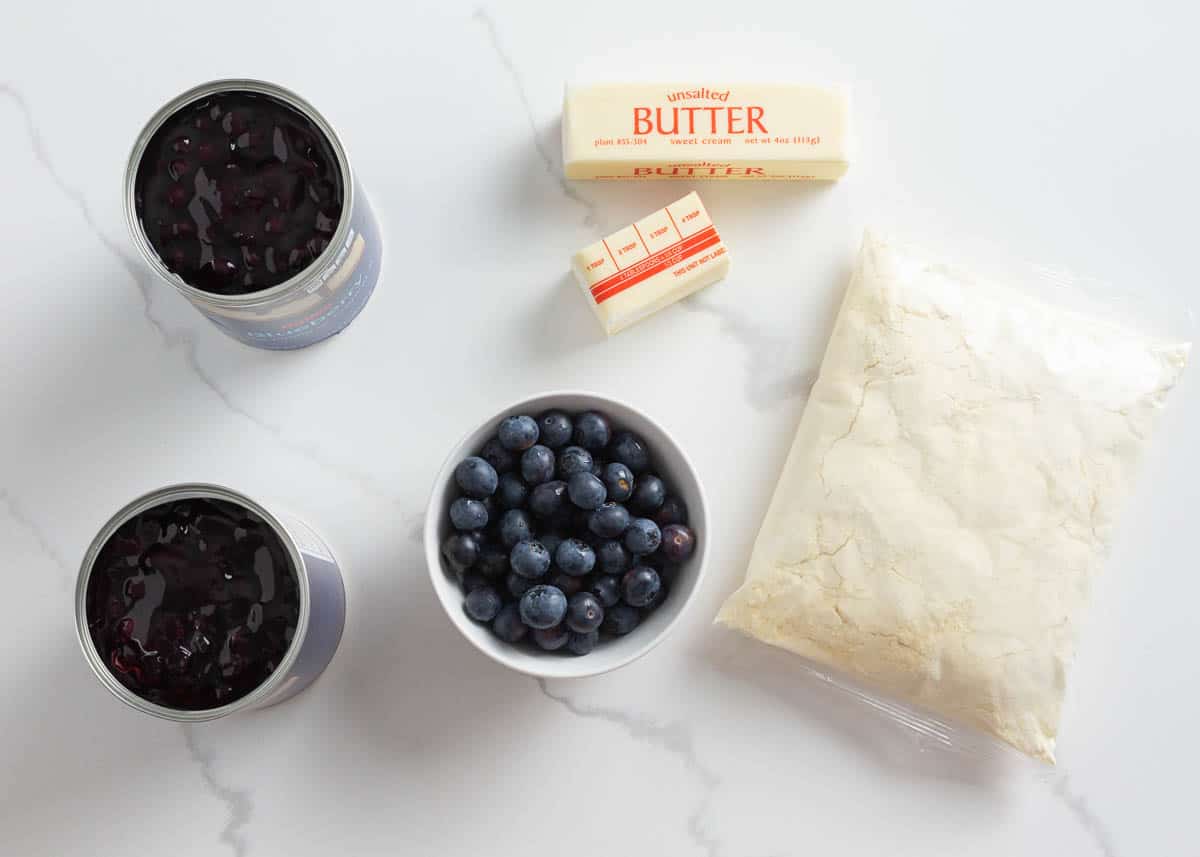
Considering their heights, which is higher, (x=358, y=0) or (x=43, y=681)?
(x=358, y=0)

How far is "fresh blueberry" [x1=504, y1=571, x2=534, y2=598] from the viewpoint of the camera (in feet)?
2.92

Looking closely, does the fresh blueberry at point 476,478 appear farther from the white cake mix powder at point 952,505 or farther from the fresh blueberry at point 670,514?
the white cake mix powder at point 952,505

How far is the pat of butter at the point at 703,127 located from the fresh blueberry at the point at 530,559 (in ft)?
1.43

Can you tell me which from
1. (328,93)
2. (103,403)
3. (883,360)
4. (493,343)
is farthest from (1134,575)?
(103,403)

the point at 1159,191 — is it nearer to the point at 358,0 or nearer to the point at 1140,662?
the point at 1140,662

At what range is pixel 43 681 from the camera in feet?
3.45

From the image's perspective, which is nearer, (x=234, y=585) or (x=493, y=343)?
(x=234, y=585)

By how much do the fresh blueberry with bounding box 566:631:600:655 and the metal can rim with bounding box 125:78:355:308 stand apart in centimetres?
41

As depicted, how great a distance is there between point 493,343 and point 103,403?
0.44 meters

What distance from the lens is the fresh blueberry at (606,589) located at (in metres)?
0.89

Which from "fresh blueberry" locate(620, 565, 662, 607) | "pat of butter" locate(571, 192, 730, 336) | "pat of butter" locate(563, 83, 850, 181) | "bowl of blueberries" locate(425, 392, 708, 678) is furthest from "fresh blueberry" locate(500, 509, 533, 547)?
"pat of butter" locate(563, 83, 850, 181)

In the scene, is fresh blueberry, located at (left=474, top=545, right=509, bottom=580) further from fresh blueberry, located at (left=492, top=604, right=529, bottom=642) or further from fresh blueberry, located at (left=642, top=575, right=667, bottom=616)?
fresh blueberry, located at (left=642, top=575, right=667, bottom=616)

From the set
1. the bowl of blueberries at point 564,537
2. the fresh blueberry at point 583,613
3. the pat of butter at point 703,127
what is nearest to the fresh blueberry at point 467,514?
the bowl of blueberries at point 564,537

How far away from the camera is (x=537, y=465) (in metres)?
0.89
